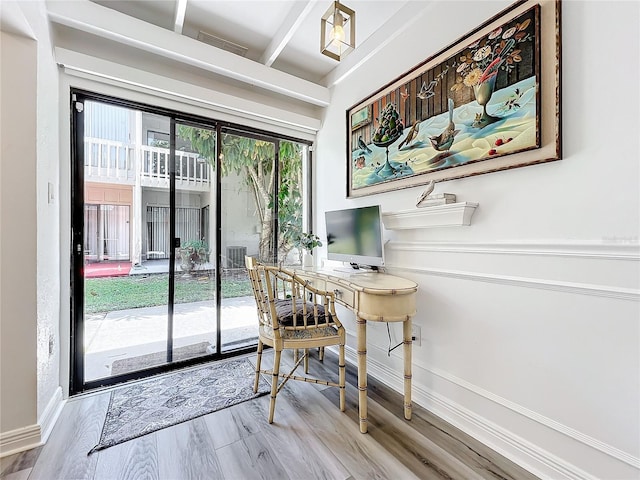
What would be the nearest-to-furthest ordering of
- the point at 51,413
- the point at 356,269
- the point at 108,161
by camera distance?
the point at 51,413 < the point at 108,161 < the point at 356,269

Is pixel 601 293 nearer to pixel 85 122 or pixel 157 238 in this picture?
pixel 157 238

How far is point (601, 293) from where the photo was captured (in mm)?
1186

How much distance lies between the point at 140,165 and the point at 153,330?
1417 millimetres

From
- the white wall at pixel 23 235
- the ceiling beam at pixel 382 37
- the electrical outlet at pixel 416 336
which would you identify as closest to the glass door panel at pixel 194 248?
the white wall at pixel 23 235

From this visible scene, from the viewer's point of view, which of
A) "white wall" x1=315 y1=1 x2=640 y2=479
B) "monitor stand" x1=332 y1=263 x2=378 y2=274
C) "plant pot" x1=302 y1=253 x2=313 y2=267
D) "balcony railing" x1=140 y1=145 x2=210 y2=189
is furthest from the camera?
"plant pot" x1=302 y1=253 x2=313 y2=267

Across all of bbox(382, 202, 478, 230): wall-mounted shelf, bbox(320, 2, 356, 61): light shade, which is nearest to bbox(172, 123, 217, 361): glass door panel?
bbox(320, 2, 356, 61): light shade

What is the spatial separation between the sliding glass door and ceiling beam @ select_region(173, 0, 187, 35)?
24.2 inches

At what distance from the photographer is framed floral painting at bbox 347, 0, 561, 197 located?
4.41 feet

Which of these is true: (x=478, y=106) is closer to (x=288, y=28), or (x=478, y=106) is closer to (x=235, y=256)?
(x=288, y=28)

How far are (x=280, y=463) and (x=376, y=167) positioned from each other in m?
2.04

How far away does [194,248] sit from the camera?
2.55m

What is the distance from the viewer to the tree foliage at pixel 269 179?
108 inches

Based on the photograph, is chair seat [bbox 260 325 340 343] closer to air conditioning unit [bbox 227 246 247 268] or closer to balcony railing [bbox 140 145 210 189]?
air conditioning unit [bbox 227 246 247 268]

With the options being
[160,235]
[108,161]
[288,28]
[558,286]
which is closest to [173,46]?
[288,28]
